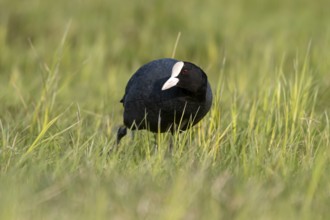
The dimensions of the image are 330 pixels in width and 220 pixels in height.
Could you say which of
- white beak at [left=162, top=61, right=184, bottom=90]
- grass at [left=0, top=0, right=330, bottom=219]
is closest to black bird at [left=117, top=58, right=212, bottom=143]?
white beak at [left=162, top=61, right=184, bottom=90]

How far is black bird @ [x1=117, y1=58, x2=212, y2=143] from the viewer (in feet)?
15.9

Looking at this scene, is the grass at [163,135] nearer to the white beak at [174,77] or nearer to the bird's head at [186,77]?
the bird's head at [186,77]

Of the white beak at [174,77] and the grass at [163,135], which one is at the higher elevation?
the white beak at [174,77]

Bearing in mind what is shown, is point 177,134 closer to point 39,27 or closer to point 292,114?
point 292,114

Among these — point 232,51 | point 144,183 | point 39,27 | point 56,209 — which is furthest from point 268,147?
point 39,27

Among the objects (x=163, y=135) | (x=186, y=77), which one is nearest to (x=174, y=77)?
(x=186, y=77)

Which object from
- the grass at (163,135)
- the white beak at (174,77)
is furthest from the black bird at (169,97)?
the grass at (163,135)

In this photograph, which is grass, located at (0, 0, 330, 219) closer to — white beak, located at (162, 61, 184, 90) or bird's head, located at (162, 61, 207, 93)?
bird's head, located at (162, 61, 207, 93)

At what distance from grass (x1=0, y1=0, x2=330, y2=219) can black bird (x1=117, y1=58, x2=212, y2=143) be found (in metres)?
0.10

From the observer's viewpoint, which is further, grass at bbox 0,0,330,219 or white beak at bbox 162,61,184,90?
white beak at bbox 162,61,184,90

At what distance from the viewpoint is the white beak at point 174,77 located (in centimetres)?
476

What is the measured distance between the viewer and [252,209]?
3268mm

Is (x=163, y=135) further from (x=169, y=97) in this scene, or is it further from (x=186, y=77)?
(x=186, y=77)

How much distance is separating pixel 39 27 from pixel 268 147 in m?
4.65
